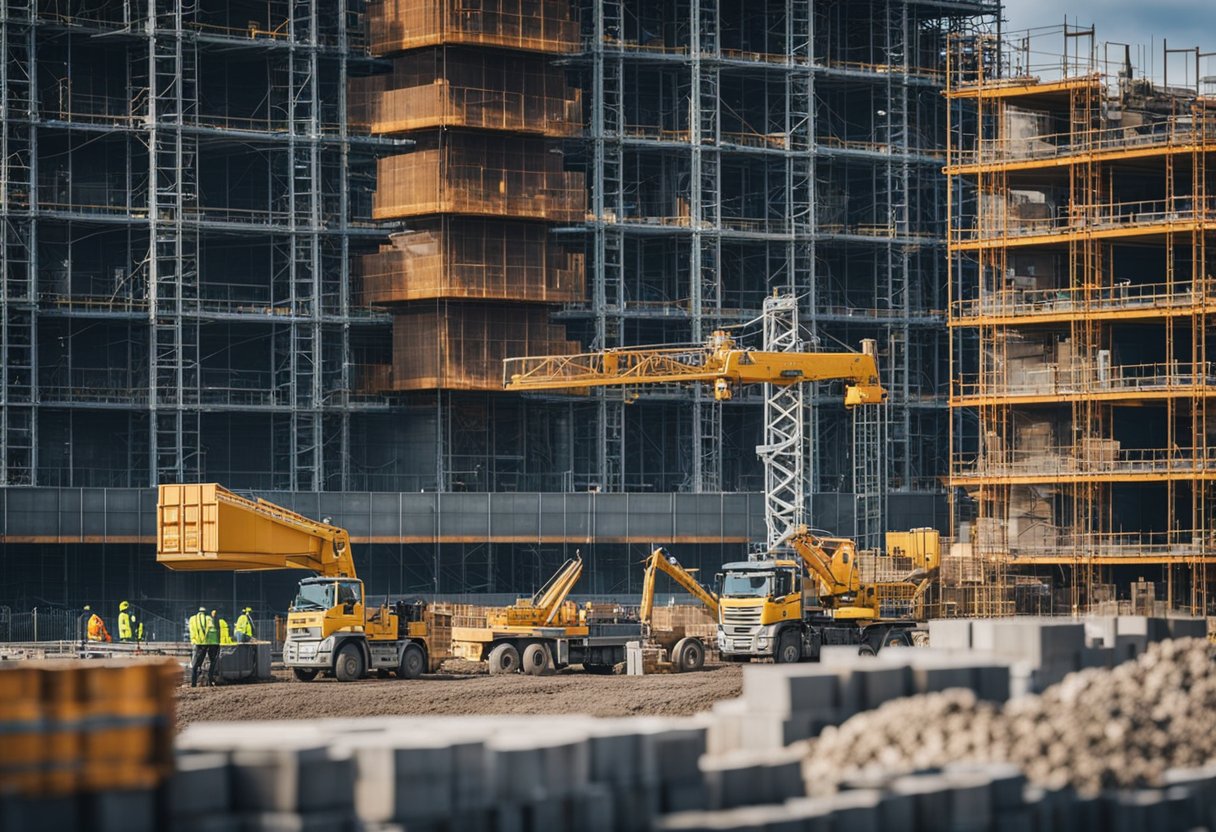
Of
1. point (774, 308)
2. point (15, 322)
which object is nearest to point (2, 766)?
point (774, 308)

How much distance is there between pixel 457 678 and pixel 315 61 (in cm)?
4326

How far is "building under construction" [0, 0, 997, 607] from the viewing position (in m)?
89.6

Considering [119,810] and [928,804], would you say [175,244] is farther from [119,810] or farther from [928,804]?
[119,810]

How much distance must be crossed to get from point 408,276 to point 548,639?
116 feet

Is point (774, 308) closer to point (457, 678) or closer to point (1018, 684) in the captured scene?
point (457, 678)

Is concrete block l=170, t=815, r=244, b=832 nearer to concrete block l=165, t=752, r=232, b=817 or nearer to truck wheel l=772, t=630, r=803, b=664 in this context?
concrete block l=165, t=752, r=232, b=817

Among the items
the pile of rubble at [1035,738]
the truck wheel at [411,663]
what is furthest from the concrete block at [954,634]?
the truck wheel at [411,663]

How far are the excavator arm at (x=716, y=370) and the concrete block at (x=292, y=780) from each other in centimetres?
5188

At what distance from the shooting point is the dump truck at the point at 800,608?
57375mm

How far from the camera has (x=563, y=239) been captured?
329 feet

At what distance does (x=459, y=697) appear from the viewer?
48812 mm

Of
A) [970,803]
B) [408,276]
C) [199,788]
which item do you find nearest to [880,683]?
[970,803]

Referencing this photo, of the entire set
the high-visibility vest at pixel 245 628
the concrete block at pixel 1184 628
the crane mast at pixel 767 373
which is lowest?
the high-visibility vest at pixel 245 628

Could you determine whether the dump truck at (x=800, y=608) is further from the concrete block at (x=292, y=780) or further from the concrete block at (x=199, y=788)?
the concrete block at (x=199, y=788)
